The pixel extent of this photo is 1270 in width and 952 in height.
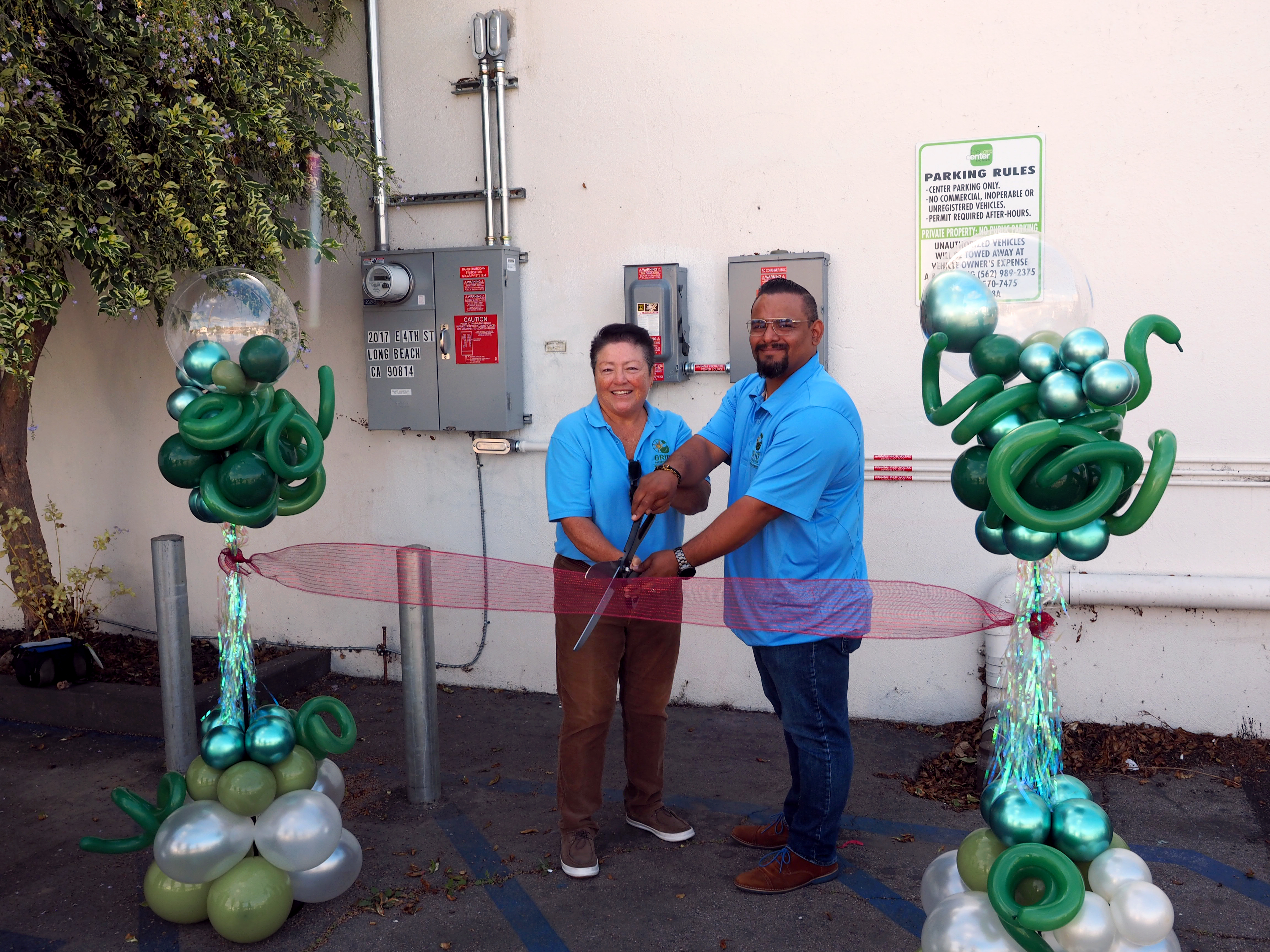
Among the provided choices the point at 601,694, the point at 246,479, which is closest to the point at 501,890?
the point at 601,694

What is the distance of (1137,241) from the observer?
4402 mm

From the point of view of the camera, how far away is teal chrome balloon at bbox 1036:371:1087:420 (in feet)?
7.48

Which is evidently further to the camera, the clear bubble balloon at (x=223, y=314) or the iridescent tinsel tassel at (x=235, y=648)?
the iridescent tinsel tassel at (x=235, y=648)

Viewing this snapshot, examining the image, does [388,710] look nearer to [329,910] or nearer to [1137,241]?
[329,910]

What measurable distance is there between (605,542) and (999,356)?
4.63 ft

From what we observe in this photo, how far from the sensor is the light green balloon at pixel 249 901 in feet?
10.1

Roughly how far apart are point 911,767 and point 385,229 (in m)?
3.83

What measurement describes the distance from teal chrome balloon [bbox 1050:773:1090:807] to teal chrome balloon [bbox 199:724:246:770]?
94.6 inches

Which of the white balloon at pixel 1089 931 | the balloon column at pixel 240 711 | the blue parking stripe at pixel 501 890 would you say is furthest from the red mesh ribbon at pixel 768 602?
the blue parking stripe at pixel 501 890

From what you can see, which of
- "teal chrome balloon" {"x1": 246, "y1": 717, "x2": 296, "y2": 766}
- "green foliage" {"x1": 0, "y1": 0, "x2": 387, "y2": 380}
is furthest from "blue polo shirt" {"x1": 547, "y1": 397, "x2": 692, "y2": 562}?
"green foliage" {"x1": 0, "y1": 0, "x2": 387, "y2": 380}

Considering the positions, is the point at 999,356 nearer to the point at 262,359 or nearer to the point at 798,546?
the point at 798,546

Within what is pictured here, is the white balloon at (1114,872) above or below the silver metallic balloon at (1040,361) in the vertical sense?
below

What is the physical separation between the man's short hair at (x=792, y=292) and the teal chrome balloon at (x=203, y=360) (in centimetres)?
165

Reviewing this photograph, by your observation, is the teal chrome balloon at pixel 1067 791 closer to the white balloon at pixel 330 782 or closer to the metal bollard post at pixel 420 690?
the white balloon at pixel 330 782
